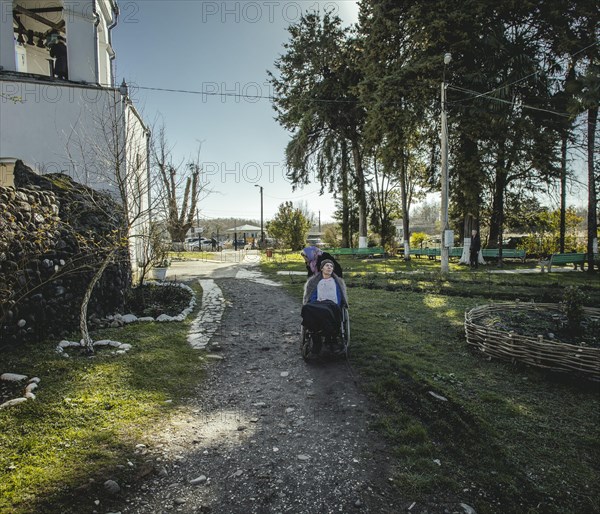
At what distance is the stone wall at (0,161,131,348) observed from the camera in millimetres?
4895

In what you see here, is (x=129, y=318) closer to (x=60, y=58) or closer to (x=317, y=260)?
(x=317, y=260)

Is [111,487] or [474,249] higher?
[474,249]

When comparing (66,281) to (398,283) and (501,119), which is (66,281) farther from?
(501,119)

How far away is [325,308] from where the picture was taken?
4.70 metres

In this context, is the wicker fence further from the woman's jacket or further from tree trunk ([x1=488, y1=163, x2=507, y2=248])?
tree trunk ([x1=488, y1=163, x2=507, y2=248])

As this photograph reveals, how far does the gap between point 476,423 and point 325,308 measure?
214 cm

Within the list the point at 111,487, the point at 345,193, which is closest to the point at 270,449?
the point at 111,487

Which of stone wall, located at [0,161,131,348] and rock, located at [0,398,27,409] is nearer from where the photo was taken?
rock, located at [0,398,27,409]

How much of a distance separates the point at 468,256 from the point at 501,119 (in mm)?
6943

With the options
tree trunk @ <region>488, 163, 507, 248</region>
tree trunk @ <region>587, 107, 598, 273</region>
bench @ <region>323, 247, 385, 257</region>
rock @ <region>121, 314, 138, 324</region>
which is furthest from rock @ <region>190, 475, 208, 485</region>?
bench @ <region>323, 247, 385, 257</region>

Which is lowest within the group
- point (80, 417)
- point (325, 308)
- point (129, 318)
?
point (80, 417)

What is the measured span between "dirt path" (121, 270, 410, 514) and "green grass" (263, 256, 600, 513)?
28cm

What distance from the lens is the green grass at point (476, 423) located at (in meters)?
2.55

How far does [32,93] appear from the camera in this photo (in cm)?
906
